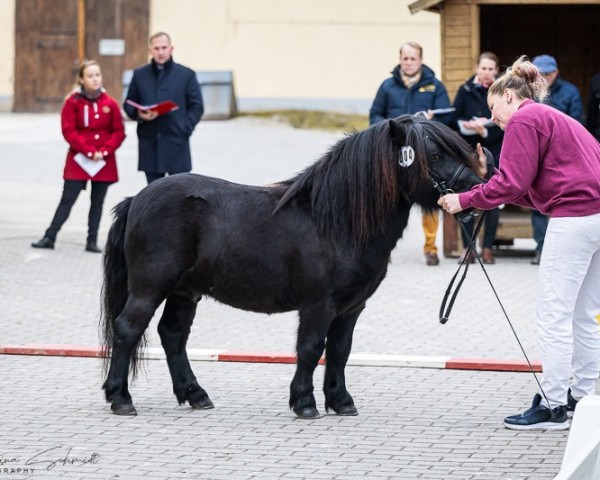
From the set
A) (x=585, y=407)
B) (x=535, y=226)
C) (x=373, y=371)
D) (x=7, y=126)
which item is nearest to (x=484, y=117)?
(x=535, y=226)

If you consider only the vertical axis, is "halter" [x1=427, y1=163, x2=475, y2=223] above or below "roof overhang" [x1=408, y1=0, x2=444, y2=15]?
below

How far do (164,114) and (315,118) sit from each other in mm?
12895

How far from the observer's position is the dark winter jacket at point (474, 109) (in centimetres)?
1292

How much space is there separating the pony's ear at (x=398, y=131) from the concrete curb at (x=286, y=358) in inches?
83.2

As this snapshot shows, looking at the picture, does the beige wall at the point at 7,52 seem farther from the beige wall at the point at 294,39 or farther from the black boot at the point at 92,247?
the black boot at the point at 92,247

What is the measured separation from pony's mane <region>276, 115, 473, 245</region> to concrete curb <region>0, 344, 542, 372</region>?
175cm

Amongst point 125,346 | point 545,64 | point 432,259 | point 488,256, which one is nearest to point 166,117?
point 432,259

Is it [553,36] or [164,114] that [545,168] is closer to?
[164,114]

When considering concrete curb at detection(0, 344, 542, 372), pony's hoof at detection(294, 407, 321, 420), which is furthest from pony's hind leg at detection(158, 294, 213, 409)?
concrete curb at detection(0, 344, 542, 372)

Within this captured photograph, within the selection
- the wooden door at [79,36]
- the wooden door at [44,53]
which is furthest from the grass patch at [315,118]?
the wooden door at [44,53]

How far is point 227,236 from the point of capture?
7105mm

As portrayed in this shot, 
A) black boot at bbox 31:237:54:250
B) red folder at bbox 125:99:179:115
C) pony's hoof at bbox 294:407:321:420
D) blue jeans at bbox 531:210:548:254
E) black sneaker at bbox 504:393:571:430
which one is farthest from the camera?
black boot at bbox 31:237:54:250

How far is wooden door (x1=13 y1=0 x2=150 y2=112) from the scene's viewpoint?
85.5ft

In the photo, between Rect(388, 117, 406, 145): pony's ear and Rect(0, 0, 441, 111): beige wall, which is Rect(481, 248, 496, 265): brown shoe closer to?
Rect(388, 117, 406, 145): pony's ear
